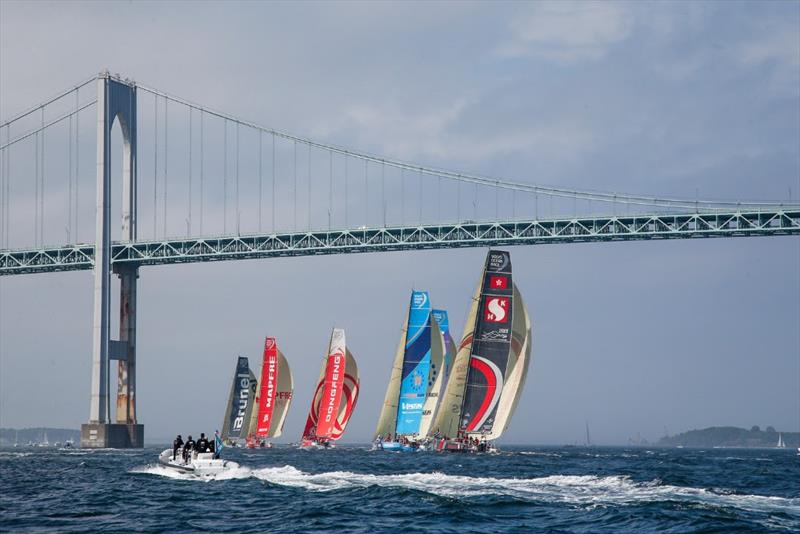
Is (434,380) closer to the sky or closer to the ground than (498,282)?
closer to the ground

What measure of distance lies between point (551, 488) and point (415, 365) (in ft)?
97.7

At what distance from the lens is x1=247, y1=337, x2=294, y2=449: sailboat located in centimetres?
7156

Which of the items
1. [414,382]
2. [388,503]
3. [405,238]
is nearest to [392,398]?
[414,382]

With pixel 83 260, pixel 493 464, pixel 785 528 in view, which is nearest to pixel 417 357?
pixel 493 464

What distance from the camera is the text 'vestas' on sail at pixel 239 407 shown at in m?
74.6

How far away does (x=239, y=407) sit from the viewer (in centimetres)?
7488

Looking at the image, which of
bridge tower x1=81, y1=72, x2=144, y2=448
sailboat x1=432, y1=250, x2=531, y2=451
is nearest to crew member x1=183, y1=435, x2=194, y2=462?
sailboat x1=432, y1=250, x2=531, y2=451

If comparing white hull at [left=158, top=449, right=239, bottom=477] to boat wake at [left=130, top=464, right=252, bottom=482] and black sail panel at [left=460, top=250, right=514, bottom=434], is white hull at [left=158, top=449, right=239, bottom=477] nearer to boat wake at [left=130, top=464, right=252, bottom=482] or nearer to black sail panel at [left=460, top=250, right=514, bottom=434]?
boat wake at [left=130, top=464, right=252, bottom=482]

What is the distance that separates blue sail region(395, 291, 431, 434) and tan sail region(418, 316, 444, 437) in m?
0.43

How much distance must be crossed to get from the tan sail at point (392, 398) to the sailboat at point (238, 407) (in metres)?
15.7

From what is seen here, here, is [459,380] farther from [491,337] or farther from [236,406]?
[236,406]

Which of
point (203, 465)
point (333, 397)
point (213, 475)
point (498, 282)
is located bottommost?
point (213, 475)

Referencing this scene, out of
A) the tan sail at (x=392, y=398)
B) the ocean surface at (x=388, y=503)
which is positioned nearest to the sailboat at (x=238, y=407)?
the tan sail at (x=392, y=398)

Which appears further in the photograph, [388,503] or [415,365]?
[415,365]
